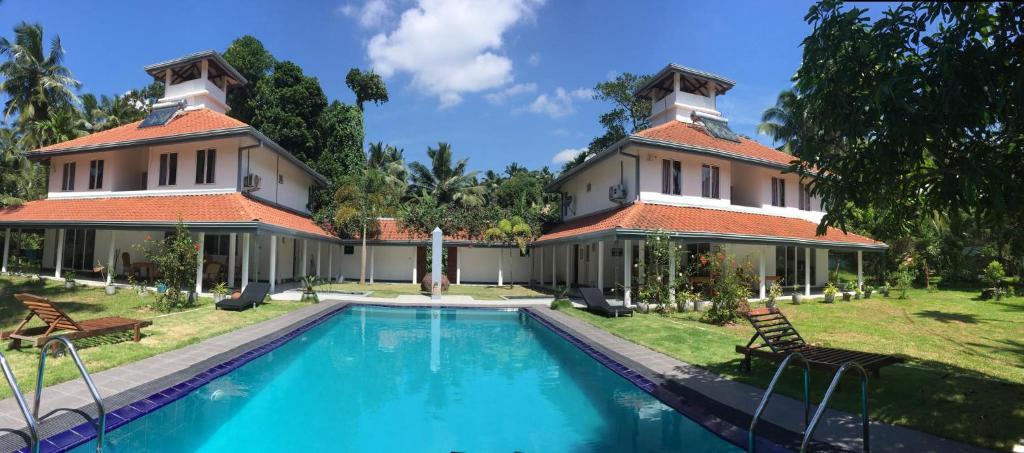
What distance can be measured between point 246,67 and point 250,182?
25276mm

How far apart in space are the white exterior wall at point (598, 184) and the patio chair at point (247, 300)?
12.9 m

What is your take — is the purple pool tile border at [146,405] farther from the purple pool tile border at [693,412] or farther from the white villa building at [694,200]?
the white villa building at [694,200]

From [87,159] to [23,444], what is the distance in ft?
72.3

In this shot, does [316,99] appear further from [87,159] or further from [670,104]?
[670,104]

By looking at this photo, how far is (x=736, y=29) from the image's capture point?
7.52m

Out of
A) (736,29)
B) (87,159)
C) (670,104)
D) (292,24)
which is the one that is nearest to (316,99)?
(87,159)

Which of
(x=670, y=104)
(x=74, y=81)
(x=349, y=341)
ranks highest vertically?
(x=74, y=81)

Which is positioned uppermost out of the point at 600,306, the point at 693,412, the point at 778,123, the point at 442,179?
the point at 778,123

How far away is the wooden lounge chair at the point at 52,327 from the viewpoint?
26.5 feet

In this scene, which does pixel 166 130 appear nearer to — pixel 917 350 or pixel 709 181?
pixel 709 181

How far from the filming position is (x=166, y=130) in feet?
65.2

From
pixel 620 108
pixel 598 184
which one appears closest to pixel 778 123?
pixel 620 108

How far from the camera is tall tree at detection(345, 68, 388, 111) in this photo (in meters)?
41.3

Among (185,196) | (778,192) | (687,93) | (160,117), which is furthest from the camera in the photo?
(687,93)
